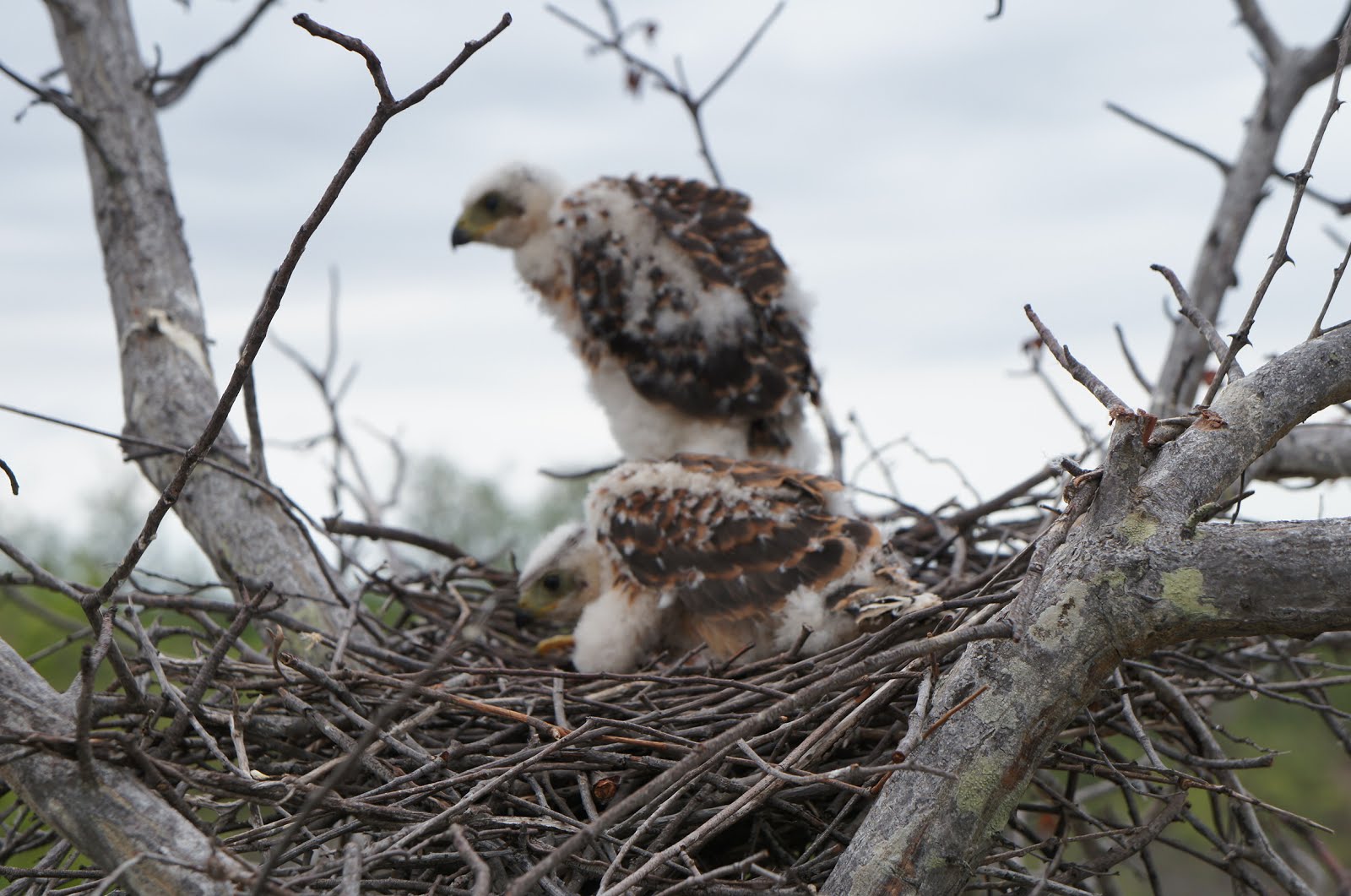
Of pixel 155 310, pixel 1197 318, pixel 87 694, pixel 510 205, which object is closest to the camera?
pixel 87 694

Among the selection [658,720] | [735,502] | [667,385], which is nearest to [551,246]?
Answer: [667,385]

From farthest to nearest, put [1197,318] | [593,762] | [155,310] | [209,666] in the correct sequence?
1. [155,310]
2. [593,762]
3. [1197,318]
4. [209,666]

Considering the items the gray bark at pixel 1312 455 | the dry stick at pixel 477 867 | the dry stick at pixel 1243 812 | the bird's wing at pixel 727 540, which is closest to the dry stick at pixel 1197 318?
the dry stick at pixel 1243 812

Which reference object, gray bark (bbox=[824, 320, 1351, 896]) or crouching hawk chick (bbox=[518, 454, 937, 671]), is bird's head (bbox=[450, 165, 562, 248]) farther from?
gray bark (bbox=[824, 320, 1351, 896])

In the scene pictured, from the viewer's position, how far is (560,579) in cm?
366

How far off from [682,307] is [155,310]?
5.12 feet

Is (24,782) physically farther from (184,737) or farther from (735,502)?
(735,502)

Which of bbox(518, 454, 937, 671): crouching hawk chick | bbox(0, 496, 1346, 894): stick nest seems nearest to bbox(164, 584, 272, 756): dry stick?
bbox(0, 496, 1346, 894): stick nest

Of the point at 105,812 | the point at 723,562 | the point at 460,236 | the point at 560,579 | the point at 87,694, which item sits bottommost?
the point at 105,812

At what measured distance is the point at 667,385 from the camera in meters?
3.64

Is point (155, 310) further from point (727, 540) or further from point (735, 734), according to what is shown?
point (735, 734)

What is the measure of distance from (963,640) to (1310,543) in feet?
1.59

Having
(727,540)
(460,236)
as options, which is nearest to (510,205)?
(460,236)

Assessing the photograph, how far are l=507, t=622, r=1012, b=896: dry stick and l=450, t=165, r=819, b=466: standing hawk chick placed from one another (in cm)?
209
